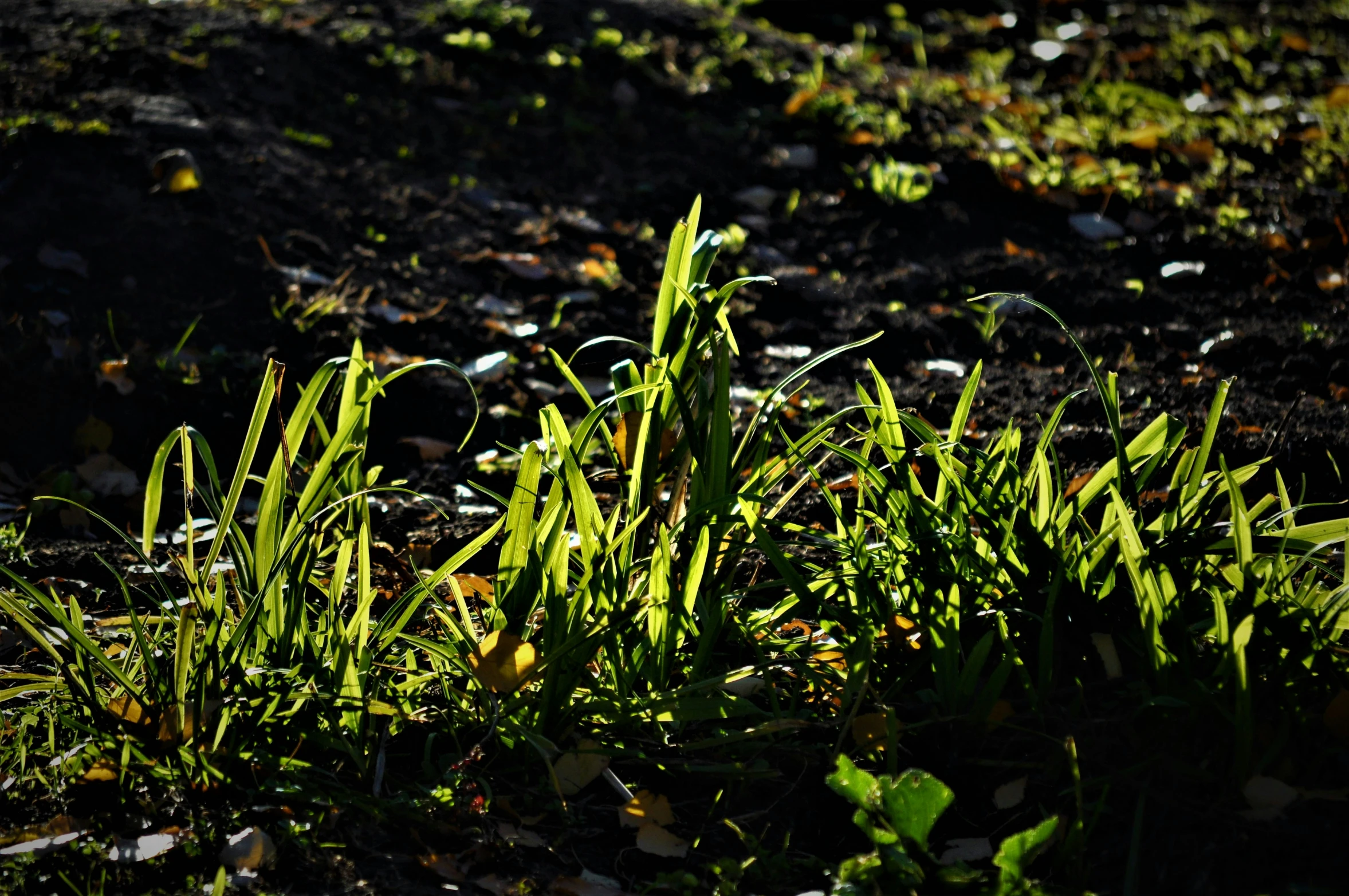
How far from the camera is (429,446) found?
2.35 metres

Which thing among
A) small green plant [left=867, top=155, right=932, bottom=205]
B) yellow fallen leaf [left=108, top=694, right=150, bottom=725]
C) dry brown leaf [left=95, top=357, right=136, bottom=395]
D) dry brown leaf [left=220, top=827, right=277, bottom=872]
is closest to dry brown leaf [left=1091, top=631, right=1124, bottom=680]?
dry brown leaf [left=220, top=827, right=277, bottom=872]

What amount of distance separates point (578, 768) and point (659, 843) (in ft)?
0.50

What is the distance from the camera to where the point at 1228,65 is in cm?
441

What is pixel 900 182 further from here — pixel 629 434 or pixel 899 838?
pixel 899 838

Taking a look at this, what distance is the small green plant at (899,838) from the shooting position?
3.61 feet

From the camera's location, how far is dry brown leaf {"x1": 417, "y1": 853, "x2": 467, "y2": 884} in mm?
1178

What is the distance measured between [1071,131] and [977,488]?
301 centimetres

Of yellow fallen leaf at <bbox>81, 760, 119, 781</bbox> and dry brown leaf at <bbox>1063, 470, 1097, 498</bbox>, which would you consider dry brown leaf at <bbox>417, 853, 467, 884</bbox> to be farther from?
dry brown leaf at <bbox>1063, 470, 1097, 498</bbox>

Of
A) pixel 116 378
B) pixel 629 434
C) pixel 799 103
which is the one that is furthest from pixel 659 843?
pixel 799 103

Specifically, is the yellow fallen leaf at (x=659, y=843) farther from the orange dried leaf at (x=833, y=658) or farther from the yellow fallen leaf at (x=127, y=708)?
the yellow fallen leaf at (x=127, y=708)

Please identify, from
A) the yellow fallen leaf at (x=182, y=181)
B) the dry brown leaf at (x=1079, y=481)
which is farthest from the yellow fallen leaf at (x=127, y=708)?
the yellow fallen leaf at (x=182, y=181)

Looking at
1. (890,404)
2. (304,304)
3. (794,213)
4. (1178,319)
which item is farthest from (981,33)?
(890,404)

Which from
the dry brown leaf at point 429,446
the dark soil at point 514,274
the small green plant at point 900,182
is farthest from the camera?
the small green plant at point 900,182

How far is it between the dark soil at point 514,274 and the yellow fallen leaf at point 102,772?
28 cm
